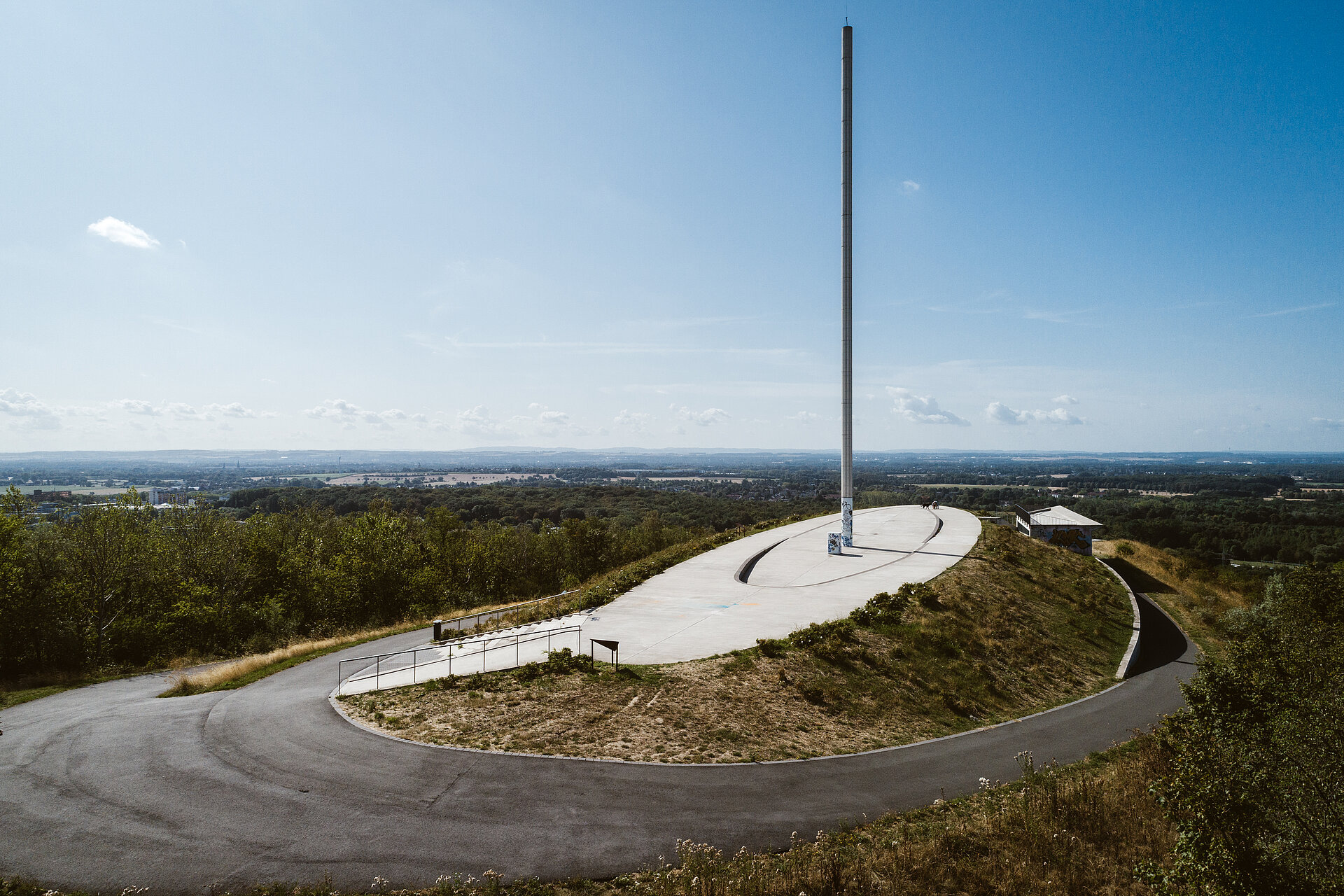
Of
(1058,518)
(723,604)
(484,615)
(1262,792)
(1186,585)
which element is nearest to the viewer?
(1262,792)

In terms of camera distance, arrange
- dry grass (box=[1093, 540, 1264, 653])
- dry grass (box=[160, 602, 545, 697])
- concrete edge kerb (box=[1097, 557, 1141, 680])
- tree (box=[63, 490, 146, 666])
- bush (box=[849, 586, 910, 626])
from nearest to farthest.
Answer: dry grass (box=[160, 602, 545, 697]) < bush (box=[849, 586, 910, 626]) < concrete edge kerb (box=[1097, 557, 1141, 680]) < tree (box=[63, 490, 146, 666]) < dry grass (box=[1093, 540, 1264, 653])

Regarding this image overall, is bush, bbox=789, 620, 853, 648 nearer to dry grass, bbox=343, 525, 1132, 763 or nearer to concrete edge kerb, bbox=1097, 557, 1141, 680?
dry grass, bbox=343, 525, 1132, 763

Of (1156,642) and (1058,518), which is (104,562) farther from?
(1058,518)

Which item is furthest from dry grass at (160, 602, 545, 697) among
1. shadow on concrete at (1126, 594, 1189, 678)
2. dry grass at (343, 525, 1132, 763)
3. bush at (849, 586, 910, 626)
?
shadow on concrete at (1126, 594, 1189, 678)

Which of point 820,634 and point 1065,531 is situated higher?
point 820,634

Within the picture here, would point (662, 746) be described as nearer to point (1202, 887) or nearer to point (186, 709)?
point (1202, 887)

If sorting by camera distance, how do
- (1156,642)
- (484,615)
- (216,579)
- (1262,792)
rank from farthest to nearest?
(216,579), (484,615), (1156,642), (1262,792)

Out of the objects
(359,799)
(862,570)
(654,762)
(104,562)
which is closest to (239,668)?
(359,799)

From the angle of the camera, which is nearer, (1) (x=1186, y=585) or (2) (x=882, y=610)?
(2) (x=882, y=610)
